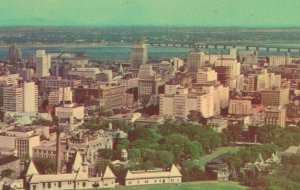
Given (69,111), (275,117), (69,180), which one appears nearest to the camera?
(69,180)

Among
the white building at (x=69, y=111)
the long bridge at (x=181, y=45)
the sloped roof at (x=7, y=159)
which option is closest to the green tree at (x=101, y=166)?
the sloped roof at (x=7, y=159)

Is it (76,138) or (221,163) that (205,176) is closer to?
(221,163)

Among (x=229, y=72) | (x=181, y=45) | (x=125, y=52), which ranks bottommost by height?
(x=229, y=72)

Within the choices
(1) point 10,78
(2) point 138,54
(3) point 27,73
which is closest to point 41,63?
(3) point 27,73

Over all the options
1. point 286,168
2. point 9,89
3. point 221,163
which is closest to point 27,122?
point 9,89

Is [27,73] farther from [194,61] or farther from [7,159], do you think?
[7,159]

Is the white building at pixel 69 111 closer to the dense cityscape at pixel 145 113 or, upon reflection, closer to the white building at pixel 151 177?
the dense cityscape at pixel 145 113
